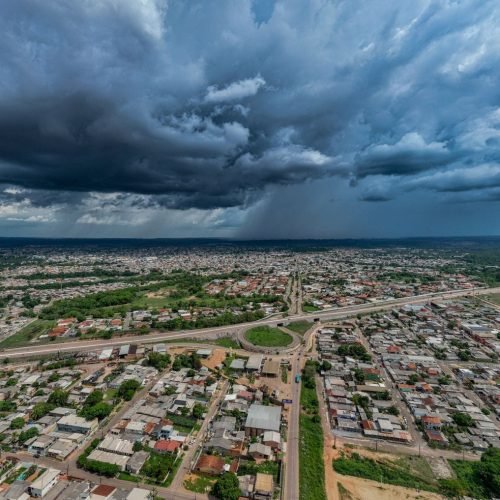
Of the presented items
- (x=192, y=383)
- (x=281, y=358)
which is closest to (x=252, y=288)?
(x=281, y=358)

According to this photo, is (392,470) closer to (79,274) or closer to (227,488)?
(227,488)

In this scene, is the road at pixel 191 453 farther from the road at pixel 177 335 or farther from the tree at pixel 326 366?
the road at pixel 177 335

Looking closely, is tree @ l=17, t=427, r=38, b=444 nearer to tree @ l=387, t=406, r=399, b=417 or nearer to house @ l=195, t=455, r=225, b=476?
house @ l=195, t=455, r=225, b=476

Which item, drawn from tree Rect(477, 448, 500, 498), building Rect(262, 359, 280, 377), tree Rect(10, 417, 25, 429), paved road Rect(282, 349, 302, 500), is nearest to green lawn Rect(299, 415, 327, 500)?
paved road Rect(282, 349, 302, 500)

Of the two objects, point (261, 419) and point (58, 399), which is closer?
point (261, 419)

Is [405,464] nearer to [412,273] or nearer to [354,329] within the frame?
[354,329]

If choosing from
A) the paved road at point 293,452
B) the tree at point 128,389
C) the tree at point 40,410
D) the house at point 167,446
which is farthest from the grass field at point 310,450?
the tree at point 40,410

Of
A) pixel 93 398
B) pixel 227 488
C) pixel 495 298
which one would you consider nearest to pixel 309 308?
pixel 495 298
